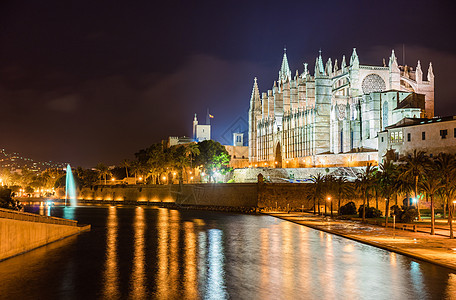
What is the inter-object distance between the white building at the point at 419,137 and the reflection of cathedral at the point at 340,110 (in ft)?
30.5

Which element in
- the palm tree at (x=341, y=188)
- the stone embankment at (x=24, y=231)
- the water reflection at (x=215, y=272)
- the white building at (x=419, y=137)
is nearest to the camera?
the water reflection at (x=215, y=272)

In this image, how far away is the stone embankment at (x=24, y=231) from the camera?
20.9 metres

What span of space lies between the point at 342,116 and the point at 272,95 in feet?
95.3

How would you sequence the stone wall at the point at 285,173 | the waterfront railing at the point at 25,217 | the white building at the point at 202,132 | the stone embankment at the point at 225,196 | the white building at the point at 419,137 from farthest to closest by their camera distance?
the white building at the point at 202,132, the stone wall at the point at 285,173, the stone embankment at the point at 225,196, the white building at the point at 419,137, the waterfront railing at the point at 25,217

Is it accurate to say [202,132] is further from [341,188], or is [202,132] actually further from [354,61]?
[341,188]

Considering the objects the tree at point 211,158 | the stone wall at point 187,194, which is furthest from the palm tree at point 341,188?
the tree at point 211,158

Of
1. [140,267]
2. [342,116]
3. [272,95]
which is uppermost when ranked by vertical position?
[272,95]

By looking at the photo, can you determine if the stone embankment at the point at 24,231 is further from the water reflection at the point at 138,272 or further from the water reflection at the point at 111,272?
the water reflection at the point at 138,272

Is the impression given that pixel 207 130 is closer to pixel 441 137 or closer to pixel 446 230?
pixel 441 137

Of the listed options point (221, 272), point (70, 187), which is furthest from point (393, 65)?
point (70, 187)

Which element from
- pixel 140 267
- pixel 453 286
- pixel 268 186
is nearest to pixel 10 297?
pixel 140 267

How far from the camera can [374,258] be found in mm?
22203

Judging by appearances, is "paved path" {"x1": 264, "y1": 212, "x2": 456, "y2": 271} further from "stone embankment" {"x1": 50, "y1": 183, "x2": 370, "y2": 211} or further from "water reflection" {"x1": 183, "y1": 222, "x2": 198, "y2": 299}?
"stone embankment" {"x1": 50, "y1": 183, "x2": 370, "y2": 211}

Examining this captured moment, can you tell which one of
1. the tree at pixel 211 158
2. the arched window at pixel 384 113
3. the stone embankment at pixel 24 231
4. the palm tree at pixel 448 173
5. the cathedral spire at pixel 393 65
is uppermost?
the cathedral spire at pixel 393 65
